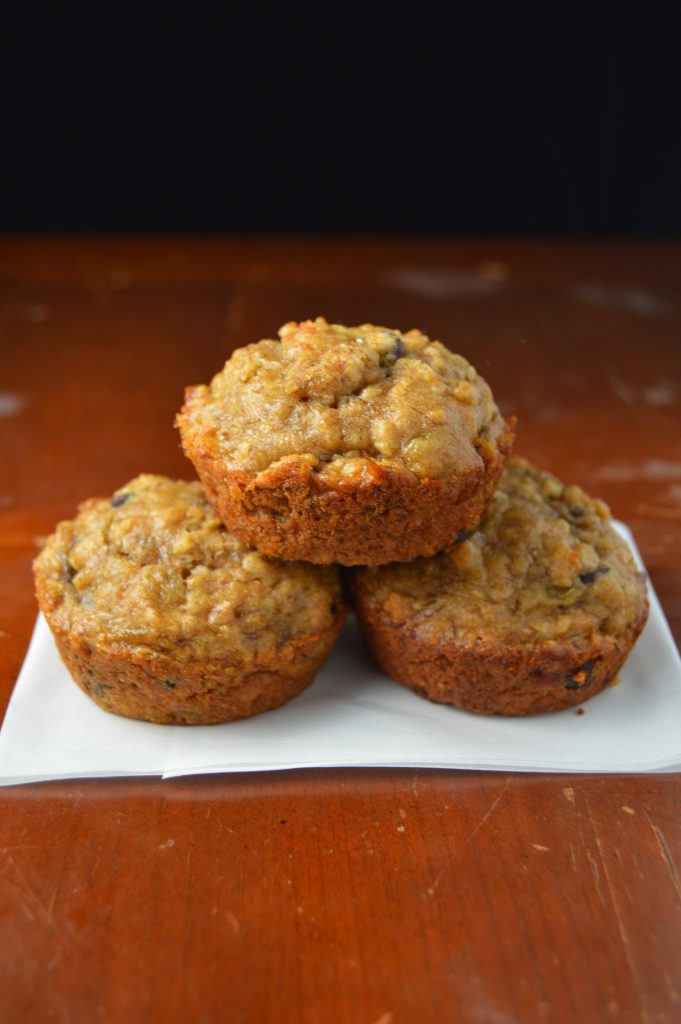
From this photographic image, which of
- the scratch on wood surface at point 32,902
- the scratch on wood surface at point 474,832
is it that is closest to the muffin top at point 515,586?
the scratch on wood surface at point 474,832

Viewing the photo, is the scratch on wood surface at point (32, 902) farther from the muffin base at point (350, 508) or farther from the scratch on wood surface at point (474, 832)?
the muffin base at point (350, 508)

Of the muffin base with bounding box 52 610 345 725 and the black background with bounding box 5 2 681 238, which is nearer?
the muffin base with bounding box 52 610 345 725

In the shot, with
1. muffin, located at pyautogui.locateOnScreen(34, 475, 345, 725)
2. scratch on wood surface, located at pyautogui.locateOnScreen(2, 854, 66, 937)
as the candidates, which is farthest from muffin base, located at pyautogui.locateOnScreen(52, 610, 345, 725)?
scratch on wood surface, located at pyautogui.locateOnScreen(2, 854, 66, 937)

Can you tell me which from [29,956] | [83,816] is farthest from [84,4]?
[29,956]

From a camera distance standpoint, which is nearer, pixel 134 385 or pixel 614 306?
pixel 134 385

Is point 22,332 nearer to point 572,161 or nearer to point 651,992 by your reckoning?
point 572,161

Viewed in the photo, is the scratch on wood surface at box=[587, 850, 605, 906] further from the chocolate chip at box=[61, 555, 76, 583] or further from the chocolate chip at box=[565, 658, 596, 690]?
the chocolate chip at box=[61, 555, 76, 583]
